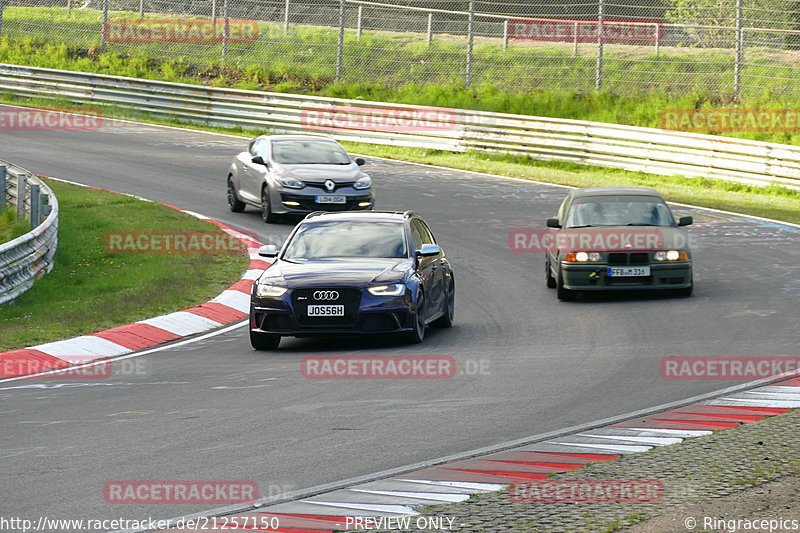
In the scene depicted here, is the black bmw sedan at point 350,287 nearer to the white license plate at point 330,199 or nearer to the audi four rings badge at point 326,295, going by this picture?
the audi four rings badge at point 326,295

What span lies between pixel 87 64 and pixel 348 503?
35786 millimetres

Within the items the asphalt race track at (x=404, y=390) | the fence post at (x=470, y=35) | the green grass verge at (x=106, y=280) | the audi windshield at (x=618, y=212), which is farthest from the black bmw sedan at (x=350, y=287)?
the fence post at (x=470, y=35)

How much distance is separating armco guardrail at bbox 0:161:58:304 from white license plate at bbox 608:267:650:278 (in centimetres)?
768

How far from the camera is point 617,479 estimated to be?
25.2 ft

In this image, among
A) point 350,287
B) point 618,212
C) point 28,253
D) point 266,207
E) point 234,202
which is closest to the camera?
point 350,287

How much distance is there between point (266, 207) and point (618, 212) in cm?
762

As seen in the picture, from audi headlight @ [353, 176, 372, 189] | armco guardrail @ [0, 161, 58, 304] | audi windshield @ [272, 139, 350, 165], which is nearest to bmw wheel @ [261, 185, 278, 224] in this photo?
audi windshield @ [272, 139, 350, 165]

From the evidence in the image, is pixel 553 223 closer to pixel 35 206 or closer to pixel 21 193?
pixel 35 206

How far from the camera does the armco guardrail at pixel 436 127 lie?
27328 mm

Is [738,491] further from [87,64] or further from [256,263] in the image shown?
[87,64]

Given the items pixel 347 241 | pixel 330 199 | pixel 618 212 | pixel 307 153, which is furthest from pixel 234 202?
pixel 347 241

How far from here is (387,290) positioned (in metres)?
13.1

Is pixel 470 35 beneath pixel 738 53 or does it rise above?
above

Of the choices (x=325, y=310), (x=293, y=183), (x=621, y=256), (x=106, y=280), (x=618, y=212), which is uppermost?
(x=618, y=212)
